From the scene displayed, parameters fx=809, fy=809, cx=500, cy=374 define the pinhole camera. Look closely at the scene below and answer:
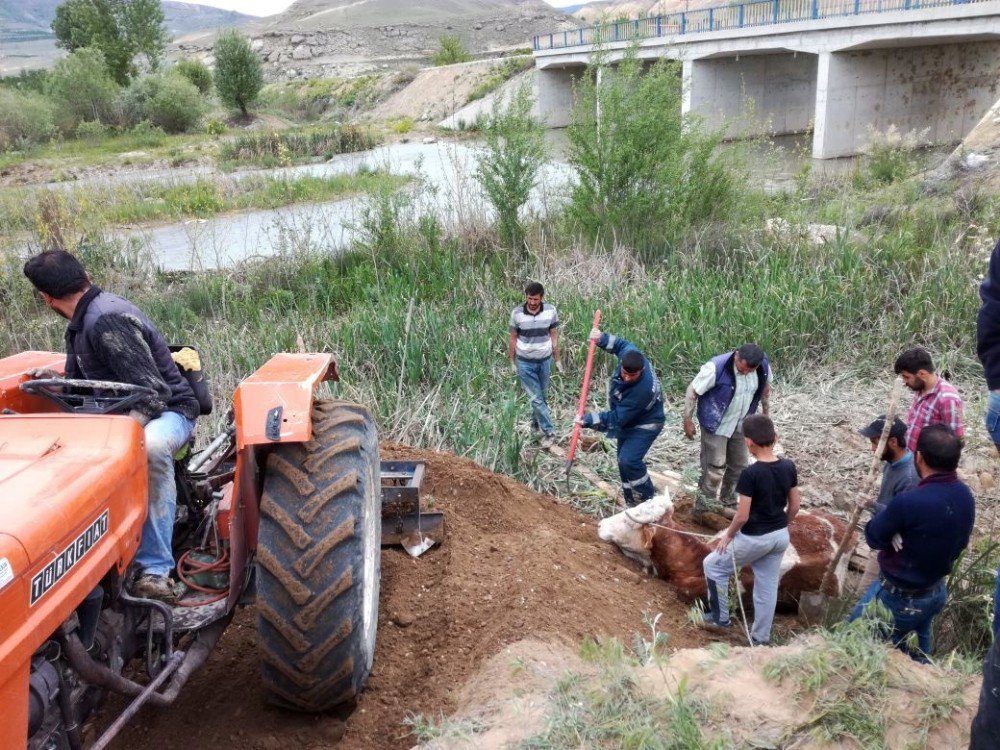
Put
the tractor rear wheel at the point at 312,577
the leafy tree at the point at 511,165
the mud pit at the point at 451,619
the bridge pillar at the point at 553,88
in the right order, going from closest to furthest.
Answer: the tractor rear wheel at the point at 312,577, the mud pit at the point at 451,619, the leafy tree at the point at 511,165, the bridge pillar at the point at 553,88

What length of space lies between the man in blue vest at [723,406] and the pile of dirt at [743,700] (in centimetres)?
247

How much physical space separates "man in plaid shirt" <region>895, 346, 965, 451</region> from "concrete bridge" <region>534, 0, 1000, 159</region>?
744 inches

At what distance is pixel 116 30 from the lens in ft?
182

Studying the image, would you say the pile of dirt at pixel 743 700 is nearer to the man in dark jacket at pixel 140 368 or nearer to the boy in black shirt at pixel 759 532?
the boy in black shirt at pixel 759 532

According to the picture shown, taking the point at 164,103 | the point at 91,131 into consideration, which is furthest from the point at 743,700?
the point at 164,103

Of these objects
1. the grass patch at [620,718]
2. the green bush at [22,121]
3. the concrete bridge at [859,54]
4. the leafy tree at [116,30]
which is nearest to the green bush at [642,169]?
the grass patch at [620,718]

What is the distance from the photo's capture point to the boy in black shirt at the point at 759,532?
431 centimetres

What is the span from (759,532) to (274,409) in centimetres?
269

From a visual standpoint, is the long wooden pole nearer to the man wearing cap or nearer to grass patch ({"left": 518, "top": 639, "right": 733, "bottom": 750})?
the man wearing cap

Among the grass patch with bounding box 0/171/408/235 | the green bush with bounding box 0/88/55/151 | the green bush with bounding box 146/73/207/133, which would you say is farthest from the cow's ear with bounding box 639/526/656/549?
the green bush with bounding box 146/73/207/133

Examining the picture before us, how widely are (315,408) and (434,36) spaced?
332ft

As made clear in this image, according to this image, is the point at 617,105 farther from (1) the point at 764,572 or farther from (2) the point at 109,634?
(2) the point at 109,634

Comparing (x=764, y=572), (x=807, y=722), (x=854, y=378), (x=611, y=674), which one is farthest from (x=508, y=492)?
(x=854, y=378)

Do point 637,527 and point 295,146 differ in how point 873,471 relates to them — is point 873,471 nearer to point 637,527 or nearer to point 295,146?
point 637,527
